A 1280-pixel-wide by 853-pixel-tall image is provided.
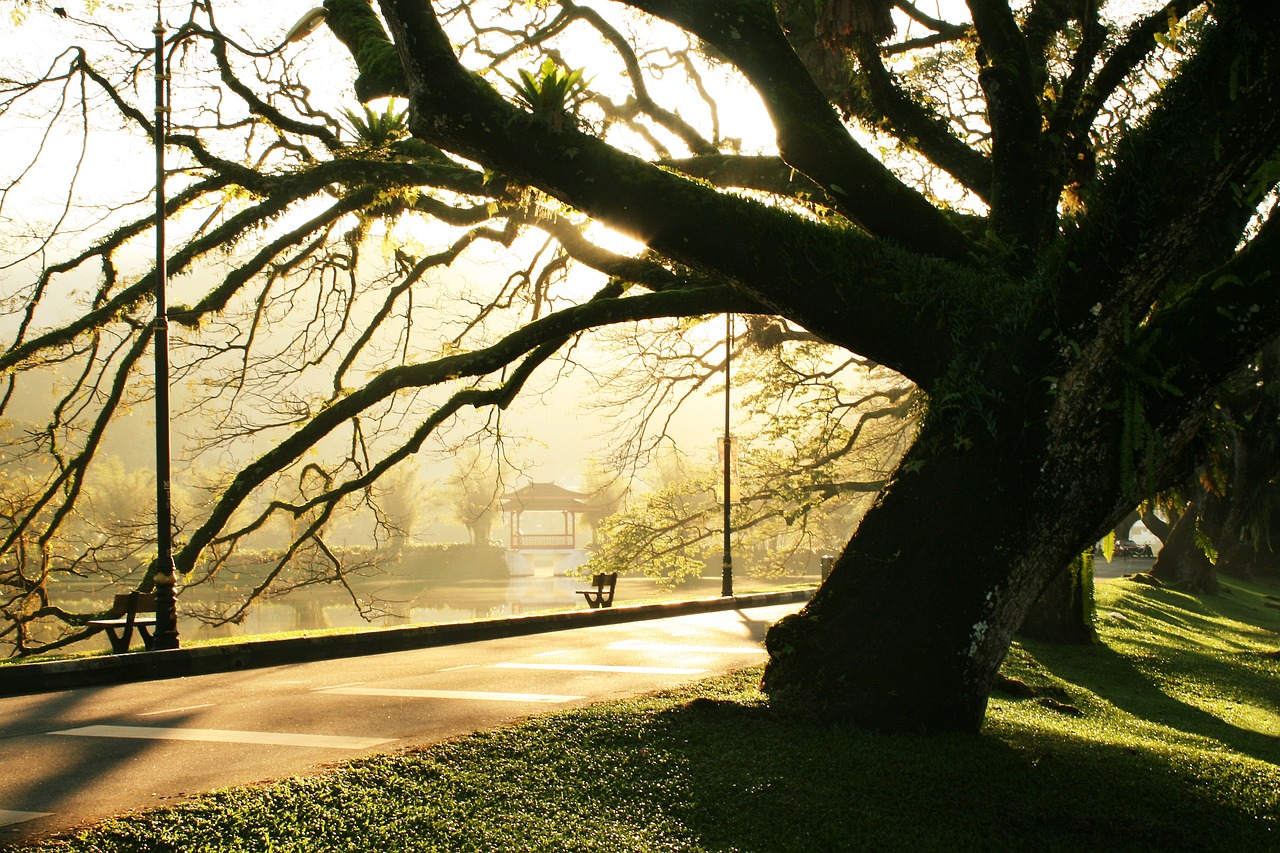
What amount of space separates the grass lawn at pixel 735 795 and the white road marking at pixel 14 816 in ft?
1.82

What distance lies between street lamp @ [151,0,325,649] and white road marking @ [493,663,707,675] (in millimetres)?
4205

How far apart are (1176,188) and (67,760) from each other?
7587 mm

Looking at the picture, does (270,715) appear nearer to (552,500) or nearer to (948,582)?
(948,582)

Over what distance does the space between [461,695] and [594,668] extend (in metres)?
2.19

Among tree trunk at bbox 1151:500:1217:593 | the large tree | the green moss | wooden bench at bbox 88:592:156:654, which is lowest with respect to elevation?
tree trunk at bbox 1151:500:1217:593

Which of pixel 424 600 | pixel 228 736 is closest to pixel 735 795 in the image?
pixel 228 736

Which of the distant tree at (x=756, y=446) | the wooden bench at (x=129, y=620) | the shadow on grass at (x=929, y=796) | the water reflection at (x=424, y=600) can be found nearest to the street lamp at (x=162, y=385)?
the wooden bench at (x=129, y=620)

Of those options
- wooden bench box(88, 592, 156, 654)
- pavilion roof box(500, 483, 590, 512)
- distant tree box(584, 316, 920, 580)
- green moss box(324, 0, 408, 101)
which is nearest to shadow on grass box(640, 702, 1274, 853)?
green moss box(324, 0, 408, 101)

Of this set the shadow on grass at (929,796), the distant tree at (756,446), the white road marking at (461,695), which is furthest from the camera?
the distant tree at (756,446)

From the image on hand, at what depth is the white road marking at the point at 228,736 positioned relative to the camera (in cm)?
589

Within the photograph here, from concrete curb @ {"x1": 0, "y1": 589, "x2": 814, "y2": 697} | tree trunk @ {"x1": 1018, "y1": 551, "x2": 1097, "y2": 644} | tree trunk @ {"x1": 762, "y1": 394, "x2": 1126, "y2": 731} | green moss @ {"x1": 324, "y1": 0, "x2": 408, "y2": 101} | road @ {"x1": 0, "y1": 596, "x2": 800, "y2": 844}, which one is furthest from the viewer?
tree trunk @ {"x1": 1018, "y1": 551, "x2": 1097, "y2": 644}

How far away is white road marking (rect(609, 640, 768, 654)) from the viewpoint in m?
11.7

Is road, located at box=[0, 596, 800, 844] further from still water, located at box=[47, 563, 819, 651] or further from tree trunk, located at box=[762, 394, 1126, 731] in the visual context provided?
still water, located at box=[47, 563, 819, 651]

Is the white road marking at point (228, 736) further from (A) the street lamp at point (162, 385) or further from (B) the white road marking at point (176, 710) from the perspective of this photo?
(A) the street lamp at point (162, 385)
